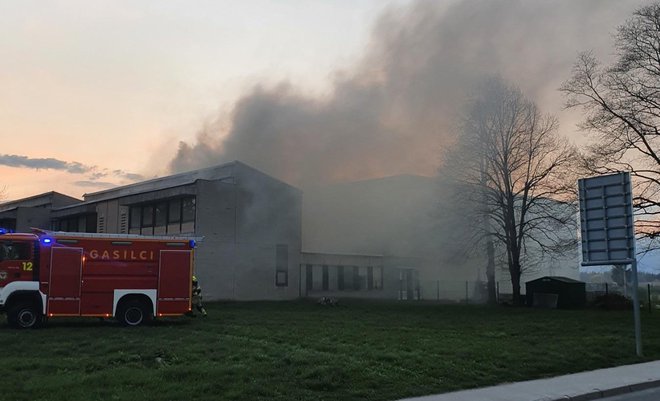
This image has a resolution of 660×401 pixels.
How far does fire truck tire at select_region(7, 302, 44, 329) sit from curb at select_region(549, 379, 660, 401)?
40.5 feet

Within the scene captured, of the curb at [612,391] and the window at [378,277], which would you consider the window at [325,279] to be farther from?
the curb at [612,391]

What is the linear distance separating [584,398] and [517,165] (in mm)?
21939

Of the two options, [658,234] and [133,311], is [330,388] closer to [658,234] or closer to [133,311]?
[133,311]

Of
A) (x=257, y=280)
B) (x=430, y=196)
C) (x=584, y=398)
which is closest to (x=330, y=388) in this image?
(x=584, y=398)

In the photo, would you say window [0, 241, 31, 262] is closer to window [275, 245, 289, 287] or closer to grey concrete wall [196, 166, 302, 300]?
grey concrete wall [196, 166, 302, 300]

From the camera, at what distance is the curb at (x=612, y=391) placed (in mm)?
8098

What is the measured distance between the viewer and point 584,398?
26.9 ft

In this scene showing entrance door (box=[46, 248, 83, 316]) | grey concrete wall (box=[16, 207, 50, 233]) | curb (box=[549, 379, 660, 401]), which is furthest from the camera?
grey concrete wall (box=[16, 207, 50, 233])

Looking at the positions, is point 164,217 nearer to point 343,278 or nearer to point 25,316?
point 343,278

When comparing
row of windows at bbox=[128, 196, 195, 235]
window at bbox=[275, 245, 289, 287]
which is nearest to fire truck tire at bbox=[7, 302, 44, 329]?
row of windows at bbox=[128, 196, 195, 235]

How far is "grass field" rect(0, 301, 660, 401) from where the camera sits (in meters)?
7.51

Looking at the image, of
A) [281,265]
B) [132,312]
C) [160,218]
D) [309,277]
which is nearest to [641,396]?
[132,312]

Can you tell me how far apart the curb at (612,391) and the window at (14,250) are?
42.0ft

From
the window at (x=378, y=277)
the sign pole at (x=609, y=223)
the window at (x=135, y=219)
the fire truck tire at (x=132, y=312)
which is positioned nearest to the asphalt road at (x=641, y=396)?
the sign pole at (x=609, y=223)
